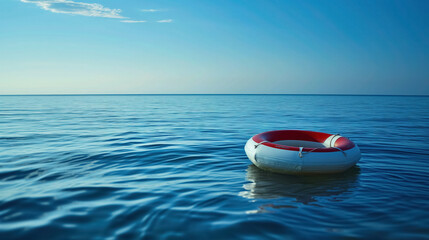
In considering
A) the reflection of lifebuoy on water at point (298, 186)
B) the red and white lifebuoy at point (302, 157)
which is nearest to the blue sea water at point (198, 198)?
the reflection of lifebuoy on water at point (298, 186)

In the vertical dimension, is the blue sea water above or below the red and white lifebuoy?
below

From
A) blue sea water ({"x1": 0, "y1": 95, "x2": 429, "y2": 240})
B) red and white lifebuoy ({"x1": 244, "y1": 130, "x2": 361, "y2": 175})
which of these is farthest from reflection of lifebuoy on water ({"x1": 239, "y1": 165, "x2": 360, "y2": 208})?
red and white lifebuoy ({"x1": 244, "y1": 130, "x2": 361, "y2": 175})

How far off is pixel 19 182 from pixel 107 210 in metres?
2.49

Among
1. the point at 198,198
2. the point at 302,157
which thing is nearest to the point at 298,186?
the point at 302,157

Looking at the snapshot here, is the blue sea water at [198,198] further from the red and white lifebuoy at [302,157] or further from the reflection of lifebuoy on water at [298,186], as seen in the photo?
the red and white lifebuoy at [302,157]

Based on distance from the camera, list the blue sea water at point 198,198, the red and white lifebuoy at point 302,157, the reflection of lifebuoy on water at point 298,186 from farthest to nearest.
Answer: the red and white lifebuoy at point 302,157
the reflection of lifebuoy on water at point 298,186
the blue sea water at point 198,198

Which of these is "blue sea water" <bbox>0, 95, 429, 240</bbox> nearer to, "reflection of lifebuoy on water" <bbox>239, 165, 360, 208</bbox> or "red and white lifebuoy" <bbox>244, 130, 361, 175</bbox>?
"reflection of lifebuoy on water" <bbox>239, 165, 360, 208</bbox>

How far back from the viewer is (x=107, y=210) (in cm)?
395

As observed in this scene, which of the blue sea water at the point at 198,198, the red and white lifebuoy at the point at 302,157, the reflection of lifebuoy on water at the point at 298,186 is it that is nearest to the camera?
the blue sea water at the point at 198,198

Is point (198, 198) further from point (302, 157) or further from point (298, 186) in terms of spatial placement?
point (302, 157)

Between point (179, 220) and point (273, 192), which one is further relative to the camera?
point (273, 192)

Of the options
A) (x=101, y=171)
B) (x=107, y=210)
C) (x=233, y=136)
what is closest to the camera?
(x=107, y=210)

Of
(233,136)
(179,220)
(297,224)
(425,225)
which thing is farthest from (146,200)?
(233,136)

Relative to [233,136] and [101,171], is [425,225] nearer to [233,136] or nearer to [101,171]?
[101,171]
